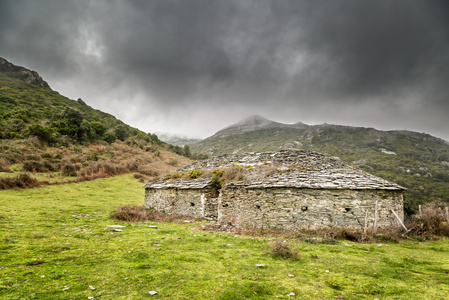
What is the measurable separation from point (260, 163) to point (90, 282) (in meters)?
12.8

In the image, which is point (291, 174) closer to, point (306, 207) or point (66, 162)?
point (306, 207)

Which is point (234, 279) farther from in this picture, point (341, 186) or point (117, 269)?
→ point (341, 186)

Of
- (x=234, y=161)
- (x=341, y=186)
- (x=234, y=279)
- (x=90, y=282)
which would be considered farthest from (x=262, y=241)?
(x=234, y=161)

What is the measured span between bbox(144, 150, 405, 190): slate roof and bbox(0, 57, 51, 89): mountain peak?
83.2 metres

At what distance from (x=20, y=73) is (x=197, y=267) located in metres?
99.0

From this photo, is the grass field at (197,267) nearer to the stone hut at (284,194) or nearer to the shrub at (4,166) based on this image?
the stone hut at (284,194)

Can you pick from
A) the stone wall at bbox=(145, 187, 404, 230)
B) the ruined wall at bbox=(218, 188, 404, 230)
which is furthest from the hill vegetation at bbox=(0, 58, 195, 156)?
the ruined wall at bbox=(218, 188, 404, 230)

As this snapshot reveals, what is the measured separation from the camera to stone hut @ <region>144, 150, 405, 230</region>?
33.6 ft

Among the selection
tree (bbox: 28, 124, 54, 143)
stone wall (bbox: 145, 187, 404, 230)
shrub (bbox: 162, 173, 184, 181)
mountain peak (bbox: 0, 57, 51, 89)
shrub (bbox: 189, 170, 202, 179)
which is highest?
mountain peak (bbox: 0, 57, 51, 89)

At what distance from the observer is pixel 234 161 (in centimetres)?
1747

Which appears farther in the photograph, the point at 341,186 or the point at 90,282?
the point at 341,186

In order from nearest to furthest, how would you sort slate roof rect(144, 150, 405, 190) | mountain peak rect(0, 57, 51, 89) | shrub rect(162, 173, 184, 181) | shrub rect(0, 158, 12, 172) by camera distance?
slate roof rect(144, 150, 405, 190), shrub rect(162, 173, 184, 181), shrub rect(0, 158, 12, 172), mountain peak rect(0, 57, 51, 89)

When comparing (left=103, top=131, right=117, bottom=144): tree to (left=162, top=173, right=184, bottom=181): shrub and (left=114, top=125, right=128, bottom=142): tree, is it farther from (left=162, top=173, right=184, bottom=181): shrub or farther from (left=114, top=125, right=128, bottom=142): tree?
(left=162, top=173, right=184, bottom=181): shrub

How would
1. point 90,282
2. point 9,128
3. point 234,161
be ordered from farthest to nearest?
point 9,128 → point 234,161 → point 90,282
